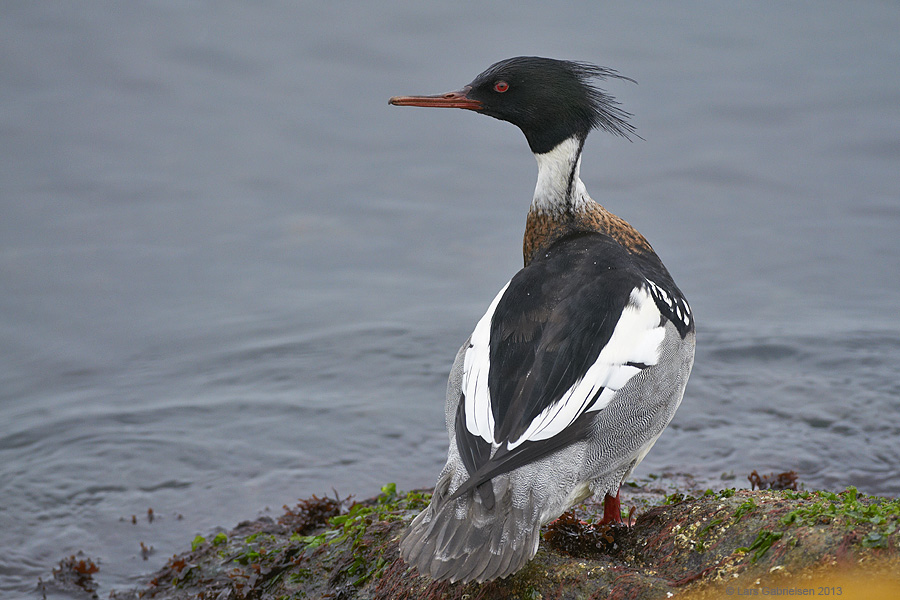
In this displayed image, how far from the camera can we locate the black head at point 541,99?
16.6ft

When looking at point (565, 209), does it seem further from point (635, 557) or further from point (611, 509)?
point (635, 557)

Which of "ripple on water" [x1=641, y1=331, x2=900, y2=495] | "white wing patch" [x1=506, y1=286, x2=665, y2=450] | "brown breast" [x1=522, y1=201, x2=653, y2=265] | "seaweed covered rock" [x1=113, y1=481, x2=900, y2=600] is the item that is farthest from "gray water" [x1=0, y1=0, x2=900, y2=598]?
"white wing patch" [x1=506, y1=286, x2=665, y2=450]

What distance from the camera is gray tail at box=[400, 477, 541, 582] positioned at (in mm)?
3289

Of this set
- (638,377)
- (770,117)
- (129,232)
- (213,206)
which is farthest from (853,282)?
(129,232)

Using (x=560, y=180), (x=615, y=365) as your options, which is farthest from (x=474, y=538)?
(x=560, y=180)

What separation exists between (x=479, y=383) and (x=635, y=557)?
0.96 metres

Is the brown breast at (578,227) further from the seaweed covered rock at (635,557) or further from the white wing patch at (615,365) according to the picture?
the seaweed covered rock at (635,557)

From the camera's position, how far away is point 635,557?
382 centimetres

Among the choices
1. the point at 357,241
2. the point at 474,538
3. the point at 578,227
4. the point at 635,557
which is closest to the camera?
the point at 474,538

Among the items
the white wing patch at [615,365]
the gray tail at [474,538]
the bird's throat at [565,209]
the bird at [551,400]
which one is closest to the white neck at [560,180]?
the bird's throat at [565,209]

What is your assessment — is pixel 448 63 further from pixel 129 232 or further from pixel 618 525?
pixel 618 525

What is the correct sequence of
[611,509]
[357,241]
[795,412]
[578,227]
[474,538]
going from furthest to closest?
[357,241] → [795,412] → [578,227] → [611,509] → [474,538]

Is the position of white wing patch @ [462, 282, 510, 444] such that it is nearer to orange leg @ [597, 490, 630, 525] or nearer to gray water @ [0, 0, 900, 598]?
orange leg @ [597, 490, 630, 525]

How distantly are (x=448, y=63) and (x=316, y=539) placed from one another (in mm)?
7265
